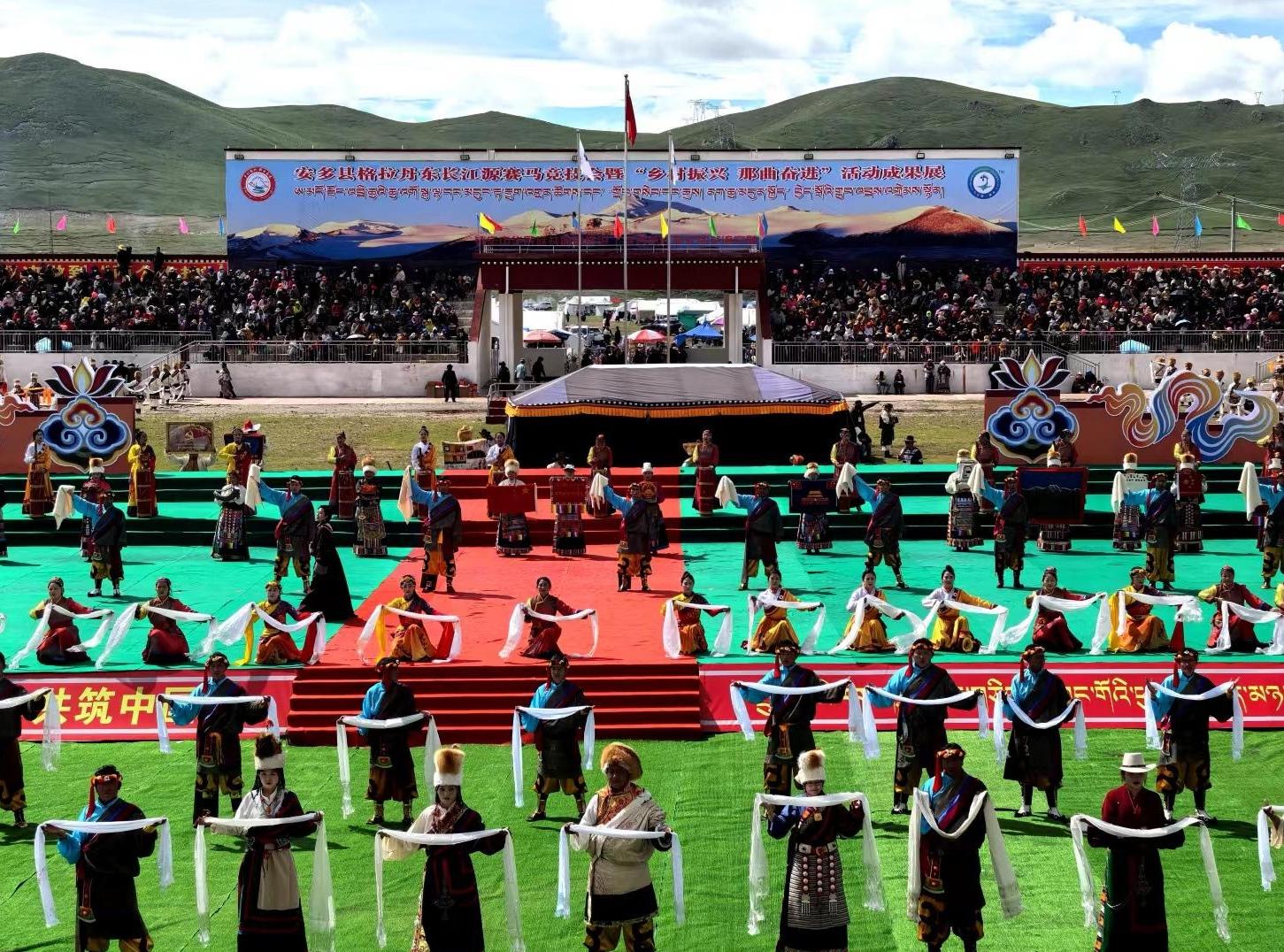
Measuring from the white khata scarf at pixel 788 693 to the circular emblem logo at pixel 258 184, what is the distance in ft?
149

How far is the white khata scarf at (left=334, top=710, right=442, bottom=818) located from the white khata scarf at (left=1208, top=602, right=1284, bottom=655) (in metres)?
9.46

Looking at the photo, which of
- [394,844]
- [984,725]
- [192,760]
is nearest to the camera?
[394,844]

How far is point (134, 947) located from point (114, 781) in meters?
1.05

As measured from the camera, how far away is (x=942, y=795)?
11.0 m

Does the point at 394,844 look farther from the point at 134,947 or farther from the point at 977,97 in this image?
the point at 977,97

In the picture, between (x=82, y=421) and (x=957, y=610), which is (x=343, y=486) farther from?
(x=957, y=610)

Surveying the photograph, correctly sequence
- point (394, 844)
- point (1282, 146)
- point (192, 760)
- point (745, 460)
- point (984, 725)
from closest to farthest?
point (394, 844) → point (984, 725) → point (192, 760) → point (745, 460) → point (1282, 146)

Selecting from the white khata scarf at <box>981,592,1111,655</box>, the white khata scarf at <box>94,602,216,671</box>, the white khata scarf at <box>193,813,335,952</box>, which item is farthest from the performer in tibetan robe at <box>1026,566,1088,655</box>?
the white khata scarf at <box>193,813,335,952</box>

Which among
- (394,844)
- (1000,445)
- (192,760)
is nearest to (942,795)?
(394,844)

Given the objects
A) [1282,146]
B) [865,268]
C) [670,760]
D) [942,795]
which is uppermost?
[1282,146]

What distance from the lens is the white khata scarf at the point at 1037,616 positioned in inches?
736

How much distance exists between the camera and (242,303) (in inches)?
2125

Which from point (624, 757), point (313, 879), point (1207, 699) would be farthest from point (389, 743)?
point (1207, 699)

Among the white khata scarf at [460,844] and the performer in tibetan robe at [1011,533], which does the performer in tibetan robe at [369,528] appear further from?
the white khata scarf at [460,844]
